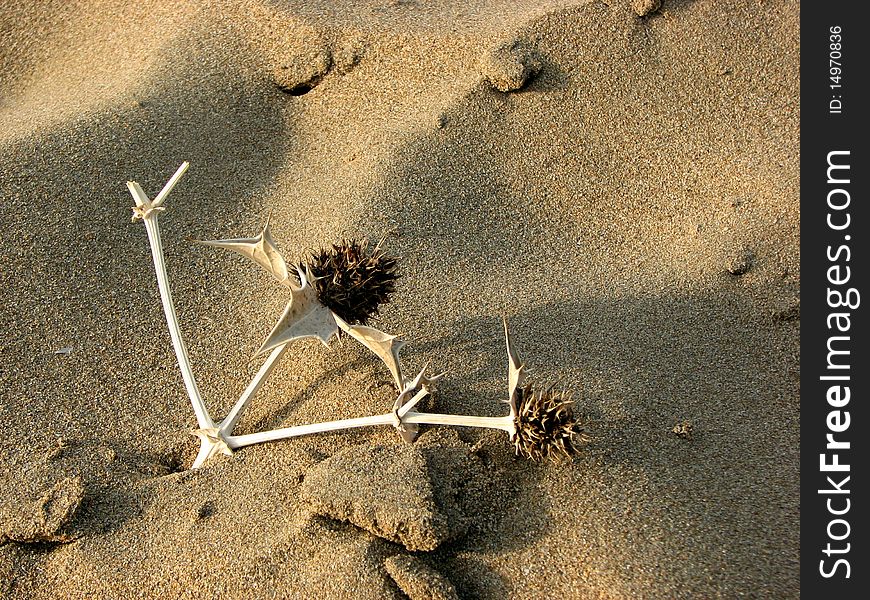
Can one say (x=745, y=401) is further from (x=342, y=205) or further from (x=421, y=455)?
(x=342, y=205)

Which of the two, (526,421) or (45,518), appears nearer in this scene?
(526,421)

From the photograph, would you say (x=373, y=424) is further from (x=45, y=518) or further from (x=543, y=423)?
(x=45, y=518)

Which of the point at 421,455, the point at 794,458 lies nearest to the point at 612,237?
the point at 794,458

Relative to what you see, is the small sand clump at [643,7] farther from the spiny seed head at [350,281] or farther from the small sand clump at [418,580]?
the small sand clump at [418,580]

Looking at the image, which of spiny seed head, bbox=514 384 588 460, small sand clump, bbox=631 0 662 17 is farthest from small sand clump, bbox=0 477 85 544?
small sand clump, bbox=631 0 662 17

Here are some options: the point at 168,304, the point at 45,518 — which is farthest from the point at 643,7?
the point at 45,518

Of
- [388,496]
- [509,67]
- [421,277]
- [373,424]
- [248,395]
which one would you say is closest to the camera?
[388,496]

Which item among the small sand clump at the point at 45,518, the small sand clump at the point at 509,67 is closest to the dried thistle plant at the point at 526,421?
the small sand clump at the point at 45,518
